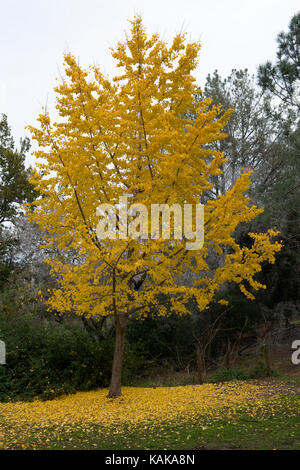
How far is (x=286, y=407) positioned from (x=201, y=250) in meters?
3.01

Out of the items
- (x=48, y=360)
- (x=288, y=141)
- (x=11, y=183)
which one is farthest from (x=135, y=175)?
(x=11, y=183)

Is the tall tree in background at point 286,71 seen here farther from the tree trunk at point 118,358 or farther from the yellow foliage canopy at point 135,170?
the tree trunk at point 118,358

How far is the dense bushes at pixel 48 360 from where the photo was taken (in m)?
8.79

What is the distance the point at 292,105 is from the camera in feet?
45.1

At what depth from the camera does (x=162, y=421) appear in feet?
20.0

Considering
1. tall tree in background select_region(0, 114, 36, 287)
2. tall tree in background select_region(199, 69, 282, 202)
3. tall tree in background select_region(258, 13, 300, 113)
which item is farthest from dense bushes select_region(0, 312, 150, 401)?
tall tree in background select_region(0, 114, 36, 287)

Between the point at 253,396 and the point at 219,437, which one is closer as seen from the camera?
the point at 219,437

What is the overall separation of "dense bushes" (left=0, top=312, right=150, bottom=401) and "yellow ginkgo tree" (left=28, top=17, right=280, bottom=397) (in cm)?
138

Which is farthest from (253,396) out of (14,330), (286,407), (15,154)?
(15,154)

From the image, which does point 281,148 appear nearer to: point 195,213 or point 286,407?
point 195,213

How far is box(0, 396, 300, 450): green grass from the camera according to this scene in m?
4.80
